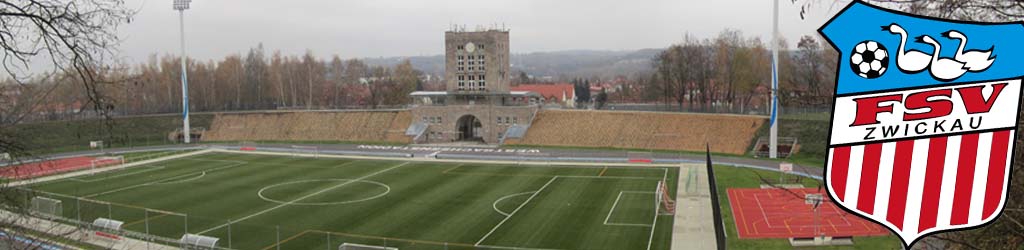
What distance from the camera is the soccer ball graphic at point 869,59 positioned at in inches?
192

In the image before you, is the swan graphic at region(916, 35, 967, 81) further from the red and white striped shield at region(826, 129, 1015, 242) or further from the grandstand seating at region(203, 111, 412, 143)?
the grandstand seating at region(203, 111, 412, 143)

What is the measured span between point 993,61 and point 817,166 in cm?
4100

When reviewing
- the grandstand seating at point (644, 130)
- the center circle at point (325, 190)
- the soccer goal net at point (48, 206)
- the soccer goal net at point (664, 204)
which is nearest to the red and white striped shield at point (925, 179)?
the soccer goal net at point (48, 206)

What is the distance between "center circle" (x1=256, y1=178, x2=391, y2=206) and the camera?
32219 mm

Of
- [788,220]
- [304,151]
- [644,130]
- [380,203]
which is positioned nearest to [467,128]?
[304,151]

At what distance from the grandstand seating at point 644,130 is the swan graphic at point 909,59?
48.0 metres

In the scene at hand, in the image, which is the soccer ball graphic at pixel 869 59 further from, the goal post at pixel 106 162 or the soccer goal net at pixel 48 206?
the goal post at pixel 106 162

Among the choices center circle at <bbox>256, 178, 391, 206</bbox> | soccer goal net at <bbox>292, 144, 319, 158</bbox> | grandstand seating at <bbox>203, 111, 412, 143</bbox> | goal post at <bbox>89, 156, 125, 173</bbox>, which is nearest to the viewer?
center circle at <bbox>256, 178, 391, 206</bbox>

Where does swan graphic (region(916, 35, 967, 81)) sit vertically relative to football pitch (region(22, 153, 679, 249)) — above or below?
above

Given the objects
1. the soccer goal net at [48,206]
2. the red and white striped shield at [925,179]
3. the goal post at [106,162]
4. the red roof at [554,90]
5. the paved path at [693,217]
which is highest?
the red roof at [554,90]

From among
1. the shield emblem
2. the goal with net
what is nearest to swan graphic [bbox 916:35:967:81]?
the shield emblem

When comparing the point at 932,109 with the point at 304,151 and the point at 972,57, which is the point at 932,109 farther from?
the point at 304,151

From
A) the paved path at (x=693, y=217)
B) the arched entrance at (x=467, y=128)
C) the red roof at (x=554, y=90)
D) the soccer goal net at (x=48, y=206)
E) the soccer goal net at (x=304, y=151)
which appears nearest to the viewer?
the soccer goal net at (x=48, y=206)

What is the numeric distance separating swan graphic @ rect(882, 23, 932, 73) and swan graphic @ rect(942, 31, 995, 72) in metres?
0.22
